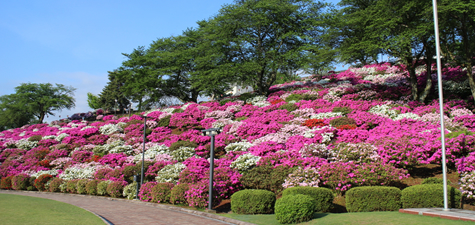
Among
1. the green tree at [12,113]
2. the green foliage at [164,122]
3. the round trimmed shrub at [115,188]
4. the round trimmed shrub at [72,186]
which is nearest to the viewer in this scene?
the round trimmed shrub at [115,188]

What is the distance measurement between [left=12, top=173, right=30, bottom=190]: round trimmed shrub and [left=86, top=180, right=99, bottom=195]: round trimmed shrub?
6.97 meters

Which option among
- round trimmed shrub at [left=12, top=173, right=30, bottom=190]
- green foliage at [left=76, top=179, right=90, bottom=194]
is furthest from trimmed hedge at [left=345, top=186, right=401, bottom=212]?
round trimmed shrub at [left=12, top=173, right=30, bottom=190]

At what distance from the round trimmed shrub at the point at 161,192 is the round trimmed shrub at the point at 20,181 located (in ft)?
43.3

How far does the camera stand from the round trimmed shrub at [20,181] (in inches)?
901

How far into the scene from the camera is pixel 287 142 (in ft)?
60.6

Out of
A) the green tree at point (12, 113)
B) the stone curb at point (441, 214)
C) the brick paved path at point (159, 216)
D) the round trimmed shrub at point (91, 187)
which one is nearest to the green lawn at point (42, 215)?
the brick paved path at point (159, 216)

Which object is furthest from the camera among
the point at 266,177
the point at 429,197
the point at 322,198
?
the point at 266,177

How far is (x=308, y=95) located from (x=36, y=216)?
23378 mm

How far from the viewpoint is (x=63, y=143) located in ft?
98.2

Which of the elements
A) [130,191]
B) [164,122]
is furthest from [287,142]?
[164,122]

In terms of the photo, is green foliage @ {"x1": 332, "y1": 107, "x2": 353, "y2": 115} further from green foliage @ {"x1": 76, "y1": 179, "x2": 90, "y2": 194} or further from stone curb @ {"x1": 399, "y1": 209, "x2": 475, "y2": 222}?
green foliage @ {"x1": 76, "y1": 179, "x2": 90, "y2": 194}

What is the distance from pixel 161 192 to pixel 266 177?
17.7 feet

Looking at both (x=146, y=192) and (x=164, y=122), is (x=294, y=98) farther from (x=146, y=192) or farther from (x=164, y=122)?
(x=146, y=192)

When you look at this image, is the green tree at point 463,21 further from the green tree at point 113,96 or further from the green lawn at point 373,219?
the green tree at point 113,96
